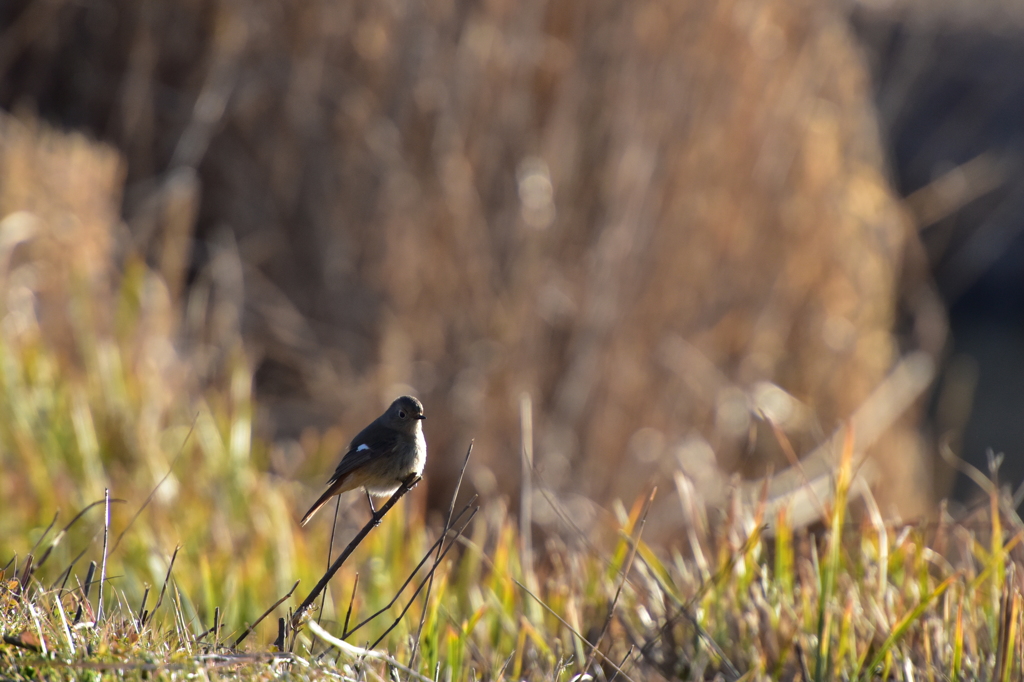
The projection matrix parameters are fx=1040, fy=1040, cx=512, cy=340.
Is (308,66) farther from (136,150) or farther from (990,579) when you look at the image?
(990,579)

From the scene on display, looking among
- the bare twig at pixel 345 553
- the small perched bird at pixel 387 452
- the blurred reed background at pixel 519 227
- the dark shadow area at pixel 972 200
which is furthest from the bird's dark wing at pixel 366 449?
the dark shadow area at pixel 972 200

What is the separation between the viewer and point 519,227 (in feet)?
18.1

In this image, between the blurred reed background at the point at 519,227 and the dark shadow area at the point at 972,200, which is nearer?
the blurred reed background at the point at 519,227

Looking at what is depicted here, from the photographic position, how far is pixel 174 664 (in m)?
1.26

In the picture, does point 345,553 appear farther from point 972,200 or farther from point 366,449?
point 972,200

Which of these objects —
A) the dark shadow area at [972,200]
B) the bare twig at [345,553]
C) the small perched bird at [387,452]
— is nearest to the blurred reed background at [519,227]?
the small perched bird at [387,452]

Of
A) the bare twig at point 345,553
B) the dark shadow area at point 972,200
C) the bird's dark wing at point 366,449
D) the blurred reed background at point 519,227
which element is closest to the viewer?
the bare twig at point 345,553

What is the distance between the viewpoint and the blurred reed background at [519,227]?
552 centimetres

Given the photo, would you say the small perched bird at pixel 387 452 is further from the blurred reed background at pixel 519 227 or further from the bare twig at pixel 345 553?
the blurred reed background at pixel 519 227

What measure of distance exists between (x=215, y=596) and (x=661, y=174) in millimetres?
3748

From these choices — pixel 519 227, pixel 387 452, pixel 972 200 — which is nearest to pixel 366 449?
pixel 387 452

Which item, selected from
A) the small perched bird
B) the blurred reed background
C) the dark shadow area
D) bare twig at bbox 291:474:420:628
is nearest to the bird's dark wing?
the small perched bird

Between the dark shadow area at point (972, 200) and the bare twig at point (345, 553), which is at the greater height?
the bare twig at point (345, 553)

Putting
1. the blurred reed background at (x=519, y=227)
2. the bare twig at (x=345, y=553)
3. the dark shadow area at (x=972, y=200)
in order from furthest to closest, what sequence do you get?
the dark shadow area at (x=972, y=200) < the blurred reed background at (x=519, y=227) < the bare twig at (x=345, y=553)
